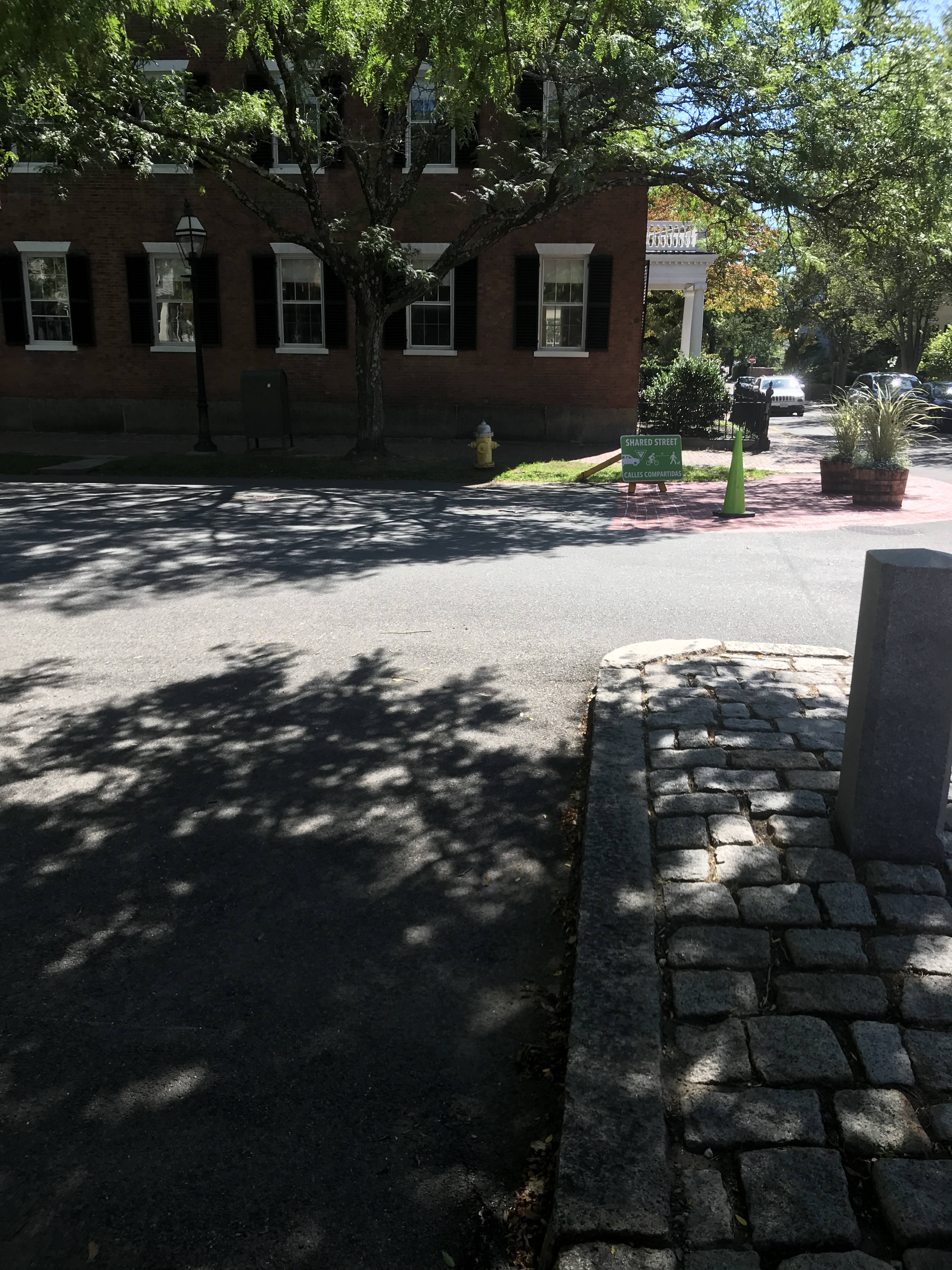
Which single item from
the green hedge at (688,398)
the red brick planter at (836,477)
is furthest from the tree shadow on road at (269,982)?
the green hedge at (688,398)

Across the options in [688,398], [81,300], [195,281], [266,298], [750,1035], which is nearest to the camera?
[750,1035]

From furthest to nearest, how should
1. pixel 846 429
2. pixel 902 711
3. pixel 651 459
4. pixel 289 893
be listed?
pixel 651 459 < pixel 846 429 < pixel 289 893 < pixel 902 711

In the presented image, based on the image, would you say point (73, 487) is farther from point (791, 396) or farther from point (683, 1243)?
point (791, 396)

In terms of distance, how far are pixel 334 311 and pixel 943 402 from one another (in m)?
19.2

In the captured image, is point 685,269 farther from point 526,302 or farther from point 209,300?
point 209,300

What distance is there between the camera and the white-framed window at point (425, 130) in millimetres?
18516

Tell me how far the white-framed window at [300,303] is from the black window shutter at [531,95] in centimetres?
526

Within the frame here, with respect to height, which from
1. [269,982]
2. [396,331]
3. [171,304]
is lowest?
[269,982]

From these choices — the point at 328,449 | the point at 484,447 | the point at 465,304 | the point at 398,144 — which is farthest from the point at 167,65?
the point at 484,447

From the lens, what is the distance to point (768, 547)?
11242 mm

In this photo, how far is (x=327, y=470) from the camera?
1831 cm

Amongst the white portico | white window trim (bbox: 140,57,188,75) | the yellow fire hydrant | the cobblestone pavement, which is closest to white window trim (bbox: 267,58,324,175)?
white window trim (bbox: 140,57,188,75)

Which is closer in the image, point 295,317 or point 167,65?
point 167,65

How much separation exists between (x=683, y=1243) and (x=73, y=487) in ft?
52.6
